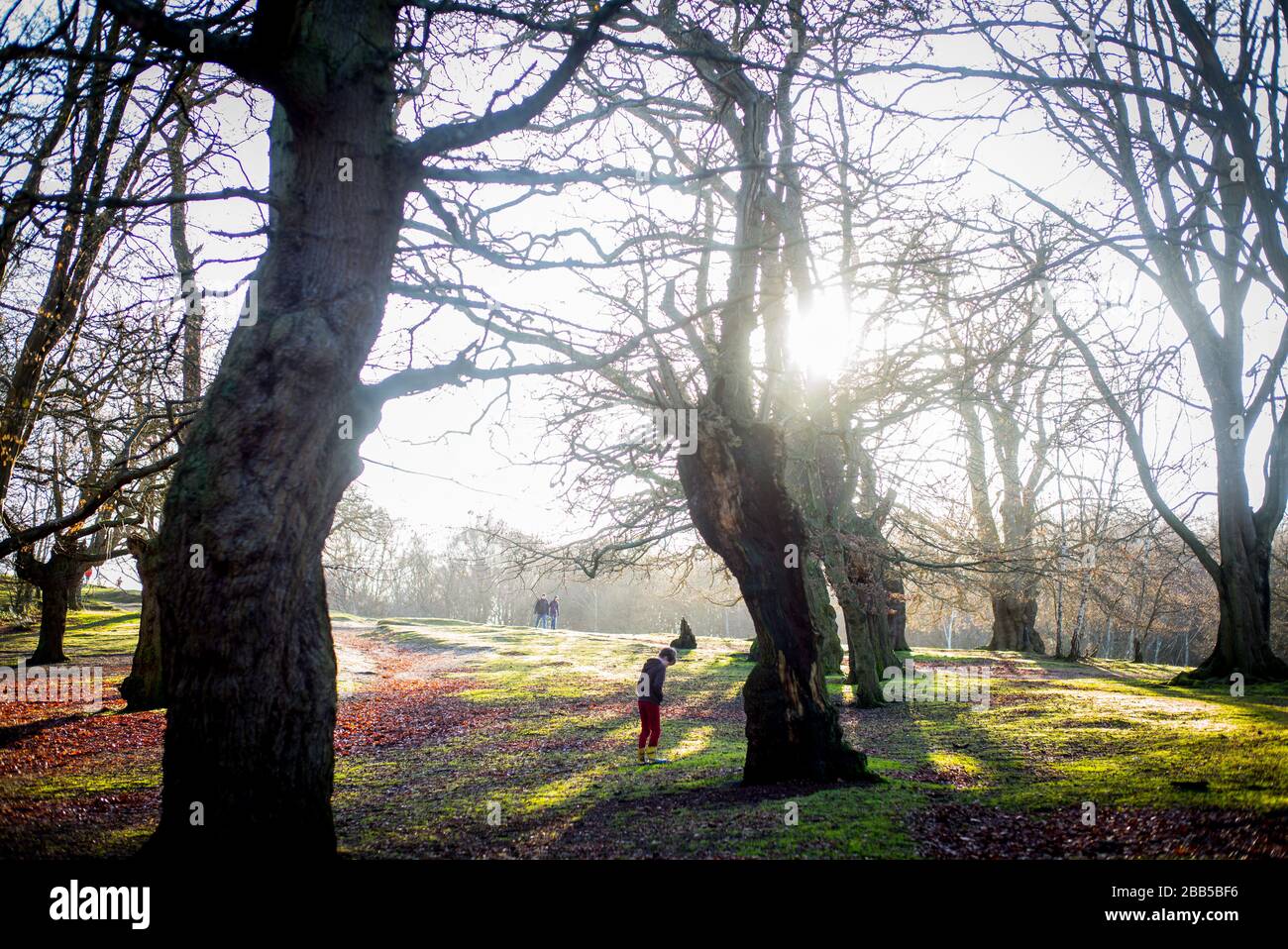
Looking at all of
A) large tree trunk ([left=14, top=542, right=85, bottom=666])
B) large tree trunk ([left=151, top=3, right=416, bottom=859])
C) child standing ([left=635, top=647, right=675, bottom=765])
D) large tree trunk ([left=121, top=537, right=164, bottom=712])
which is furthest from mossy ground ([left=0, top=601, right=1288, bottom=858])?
large tree trunk ([left=14, top=542, right=85, bottom=666])

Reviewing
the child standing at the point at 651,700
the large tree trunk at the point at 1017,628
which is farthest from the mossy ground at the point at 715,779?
the large tree trunk at the point at 1017,628

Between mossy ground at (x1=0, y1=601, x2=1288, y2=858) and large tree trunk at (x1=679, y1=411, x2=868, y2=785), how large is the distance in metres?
0.44

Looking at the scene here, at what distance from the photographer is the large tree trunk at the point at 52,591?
685 inches

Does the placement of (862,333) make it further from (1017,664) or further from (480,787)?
(1017,664)

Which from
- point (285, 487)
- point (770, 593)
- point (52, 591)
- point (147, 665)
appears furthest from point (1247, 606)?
point (52, 591)

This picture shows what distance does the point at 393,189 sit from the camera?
4738mm

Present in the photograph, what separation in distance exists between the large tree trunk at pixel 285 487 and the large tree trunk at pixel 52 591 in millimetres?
16837

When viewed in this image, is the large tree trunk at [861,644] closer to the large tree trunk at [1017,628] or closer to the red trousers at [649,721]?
the red trousers at [649,721]

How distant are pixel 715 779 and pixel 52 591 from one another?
1959 cm

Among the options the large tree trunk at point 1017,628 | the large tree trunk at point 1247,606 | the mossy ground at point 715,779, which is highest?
the large tree trunk at point 1247,606

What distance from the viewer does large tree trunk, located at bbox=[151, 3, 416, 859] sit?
3.90 m

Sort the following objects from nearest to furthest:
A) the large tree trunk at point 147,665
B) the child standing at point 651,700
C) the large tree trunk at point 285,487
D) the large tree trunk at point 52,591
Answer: the large tree trunk at point 285,487 < the child standing at point 651,700 < the large tree trunk at point 147,665 < the large tree trunk at point 52,591

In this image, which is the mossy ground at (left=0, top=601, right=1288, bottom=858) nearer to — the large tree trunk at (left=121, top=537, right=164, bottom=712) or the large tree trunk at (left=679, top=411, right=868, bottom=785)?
the large tree trunk at (left=679, top=411, right=868, bottom=785)
